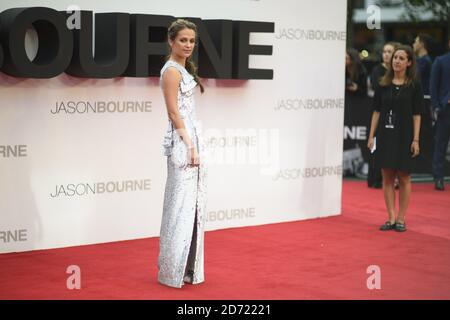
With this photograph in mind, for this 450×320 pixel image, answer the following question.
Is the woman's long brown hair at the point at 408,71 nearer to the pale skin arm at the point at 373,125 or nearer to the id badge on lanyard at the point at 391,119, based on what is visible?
the id badge on lanyard at the point at 391,119

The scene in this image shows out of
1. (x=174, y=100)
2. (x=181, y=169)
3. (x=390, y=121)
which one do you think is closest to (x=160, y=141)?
(x=181, y=169)

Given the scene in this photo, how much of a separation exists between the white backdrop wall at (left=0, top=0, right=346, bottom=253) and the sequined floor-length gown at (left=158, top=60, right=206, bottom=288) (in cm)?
A: 157

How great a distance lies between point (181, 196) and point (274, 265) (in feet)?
4.15

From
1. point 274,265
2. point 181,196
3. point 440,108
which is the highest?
point 440,108

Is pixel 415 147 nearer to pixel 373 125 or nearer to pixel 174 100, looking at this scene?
pixel 373 125

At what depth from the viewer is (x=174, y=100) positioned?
18.9 ft

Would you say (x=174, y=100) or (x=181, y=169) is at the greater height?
(x=174, y=100)

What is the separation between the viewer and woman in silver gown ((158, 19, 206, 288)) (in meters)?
5.81

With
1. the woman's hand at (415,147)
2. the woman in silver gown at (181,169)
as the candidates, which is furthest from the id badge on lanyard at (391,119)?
the woman in silver gown at (181,169)

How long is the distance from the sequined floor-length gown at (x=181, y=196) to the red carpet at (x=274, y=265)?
0.20 m

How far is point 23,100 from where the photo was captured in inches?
272

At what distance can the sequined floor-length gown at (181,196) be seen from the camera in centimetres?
587

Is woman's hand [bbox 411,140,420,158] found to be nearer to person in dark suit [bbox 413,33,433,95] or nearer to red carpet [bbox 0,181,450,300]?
red carpet [bbox 0,181,450,300]
